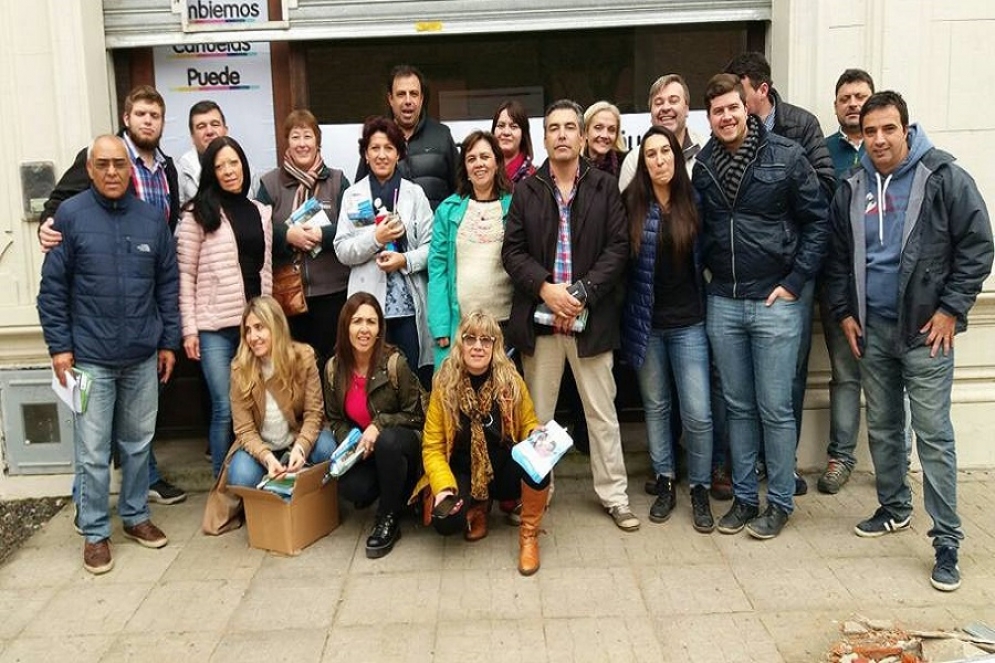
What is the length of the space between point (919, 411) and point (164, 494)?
13.7 feet

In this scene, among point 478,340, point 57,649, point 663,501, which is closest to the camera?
point 57,649

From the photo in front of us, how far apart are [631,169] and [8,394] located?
3972 mm

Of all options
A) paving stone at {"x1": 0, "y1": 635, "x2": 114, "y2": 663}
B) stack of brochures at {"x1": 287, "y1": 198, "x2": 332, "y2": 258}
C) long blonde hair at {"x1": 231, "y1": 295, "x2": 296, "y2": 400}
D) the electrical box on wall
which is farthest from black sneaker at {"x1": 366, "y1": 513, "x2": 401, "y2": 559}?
the electrical box on wall

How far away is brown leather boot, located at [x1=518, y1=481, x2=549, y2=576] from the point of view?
4273mm

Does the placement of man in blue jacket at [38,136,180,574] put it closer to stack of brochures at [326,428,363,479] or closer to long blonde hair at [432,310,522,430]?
stack of brochures at [326,428,363,479]

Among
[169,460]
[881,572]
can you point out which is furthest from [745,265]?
[169,460]

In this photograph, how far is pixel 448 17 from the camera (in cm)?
576

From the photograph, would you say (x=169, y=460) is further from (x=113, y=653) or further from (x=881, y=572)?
(x=881, y=572)

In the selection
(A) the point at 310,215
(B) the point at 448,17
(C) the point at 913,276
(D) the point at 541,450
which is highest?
(B) the point at 448,17

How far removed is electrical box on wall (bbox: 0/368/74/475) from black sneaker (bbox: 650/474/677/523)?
353 cm

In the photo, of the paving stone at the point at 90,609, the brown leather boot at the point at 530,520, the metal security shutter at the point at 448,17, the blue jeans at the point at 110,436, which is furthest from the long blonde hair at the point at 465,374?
the metal security shutter at the point at 448,17

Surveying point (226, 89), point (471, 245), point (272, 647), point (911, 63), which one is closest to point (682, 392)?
point (471, 245)

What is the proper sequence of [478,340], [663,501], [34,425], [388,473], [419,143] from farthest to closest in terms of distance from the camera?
[34,425] → [419,143] → [663,501] → [388,473] → [478,340]

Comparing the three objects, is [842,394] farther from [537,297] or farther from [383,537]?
[383,537]
